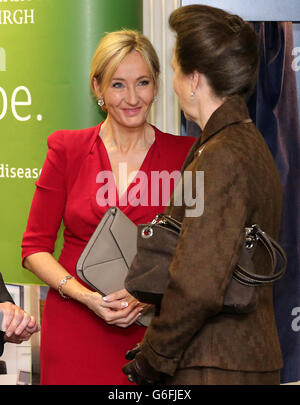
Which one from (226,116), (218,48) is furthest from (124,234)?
(218,48)

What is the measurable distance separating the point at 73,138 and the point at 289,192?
1.03m

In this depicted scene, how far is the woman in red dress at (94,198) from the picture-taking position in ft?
8.62

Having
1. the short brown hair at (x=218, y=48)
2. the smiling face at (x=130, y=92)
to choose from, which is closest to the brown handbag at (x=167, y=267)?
the short brown hair at (x=218, y=48)

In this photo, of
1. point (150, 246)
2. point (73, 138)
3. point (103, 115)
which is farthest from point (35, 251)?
point (150, 246)

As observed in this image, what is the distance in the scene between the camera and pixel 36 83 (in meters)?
3.01

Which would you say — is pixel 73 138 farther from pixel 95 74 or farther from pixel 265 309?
pixel 265 309

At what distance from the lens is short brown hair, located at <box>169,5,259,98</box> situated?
194 cm

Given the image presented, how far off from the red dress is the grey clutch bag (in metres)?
0.17

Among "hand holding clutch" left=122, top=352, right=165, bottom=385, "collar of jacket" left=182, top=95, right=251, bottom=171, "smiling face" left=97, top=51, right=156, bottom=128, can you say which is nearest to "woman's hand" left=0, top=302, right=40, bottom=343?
"hand holding clutch" left=122, top=352, right=165, bottom=385

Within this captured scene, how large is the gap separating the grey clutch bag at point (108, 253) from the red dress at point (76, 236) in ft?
0.56

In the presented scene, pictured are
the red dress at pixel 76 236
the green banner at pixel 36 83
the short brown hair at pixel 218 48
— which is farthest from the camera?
the green banner at pixel 36 83

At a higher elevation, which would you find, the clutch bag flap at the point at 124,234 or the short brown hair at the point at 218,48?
the short brown hair at the point at 218,48

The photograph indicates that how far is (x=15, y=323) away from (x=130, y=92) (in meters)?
1.07

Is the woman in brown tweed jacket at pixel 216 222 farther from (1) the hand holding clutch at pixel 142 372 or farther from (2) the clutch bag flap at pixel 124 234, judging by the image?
(2) the clutch bag flap at pixel 124 234
